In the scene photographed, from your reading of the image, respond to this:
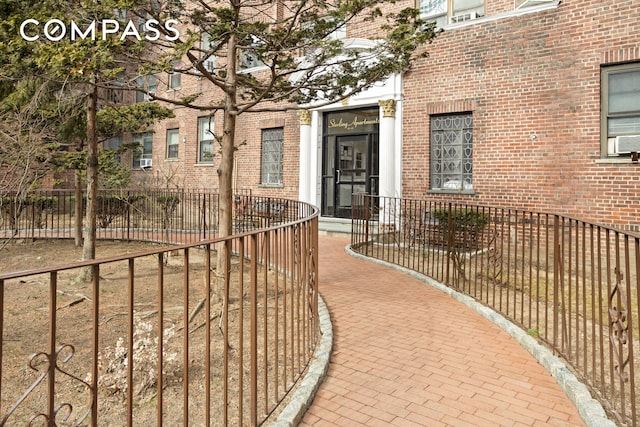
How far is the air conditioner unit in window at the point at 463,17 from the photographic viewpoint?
10266mm

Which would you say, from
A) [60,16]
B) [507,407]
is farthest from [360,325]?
[60,16]

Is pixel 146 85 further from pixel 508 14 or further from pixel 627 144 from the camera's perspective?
pixel 627 144

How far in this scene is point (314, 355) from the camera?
12.8 ft

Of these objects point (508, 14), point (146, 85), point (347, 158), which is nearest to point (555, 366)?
point (146, 85)

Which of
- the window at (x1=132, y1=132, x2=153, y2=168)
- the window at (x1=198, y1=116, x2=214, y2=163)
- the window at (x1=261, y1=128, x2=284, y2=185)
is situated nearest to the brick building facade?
the window at (x1=261, y1=128, x2=284, y2=185)

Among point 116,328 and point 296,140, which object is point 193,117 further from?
point 116,328

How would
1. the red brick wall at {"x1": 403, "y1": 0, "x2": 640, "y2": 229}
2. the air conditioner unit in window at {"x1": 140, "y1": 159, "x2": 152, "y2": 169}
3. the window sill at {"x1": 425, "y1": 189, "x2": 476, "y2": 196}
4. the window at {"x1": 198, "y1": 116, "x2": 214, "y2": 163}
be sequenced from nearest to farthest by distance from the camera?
1. the red brick wall at {"x1": 403, "y1": 0, "x2": 640, "y2": 229}
2. the window sill at {"x1": 425, "y1": 189, "x2": 476, "y2": 196}
3. the window at {"x1": 198, "y1": 116, "x2": 214, "y2": 163}
4. the air conditioner unit in window at {"x1": 140, "y1": 159, "x2": 152, "y2": 169}

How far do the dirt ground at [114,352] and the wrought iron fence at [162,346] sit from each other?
0.5 inches

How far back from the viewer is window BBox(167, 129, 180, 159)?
17531mm

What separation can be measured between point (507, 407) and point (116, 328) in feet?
13.4

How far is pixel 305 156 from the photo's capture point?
12.8m

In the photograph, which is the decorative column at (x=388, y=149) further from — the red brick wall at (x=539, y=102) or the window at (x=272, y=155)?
the window at (x=272, y=155)

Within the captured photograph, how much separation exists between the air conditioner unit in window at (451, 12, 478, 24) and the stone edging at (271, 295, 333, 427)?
8957 millimetres

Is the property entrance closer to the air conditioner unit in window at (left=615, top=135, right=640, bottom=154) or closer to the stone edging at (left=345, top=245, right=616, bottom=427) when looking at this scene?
the air conditioner unit in window at (left=615, top=135, right=640, bottom=154)
